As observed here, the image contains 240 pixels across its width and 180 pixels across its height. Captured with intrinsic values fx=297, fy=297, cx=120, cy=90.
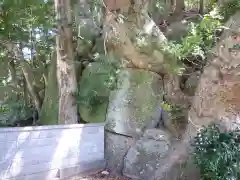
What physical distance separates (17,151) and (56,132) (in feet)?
2.42

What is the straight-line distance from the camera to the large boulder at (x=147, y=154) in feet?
17.1

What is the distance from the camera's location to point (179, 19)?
24.7 ft

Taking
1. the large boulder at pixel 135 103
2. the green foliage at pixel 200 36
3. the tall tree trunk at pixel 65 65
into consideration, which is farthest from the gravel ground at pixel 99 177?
the green foliage at pixel 200 36

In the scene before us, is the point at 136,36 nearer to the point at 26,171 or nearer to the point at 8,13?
the point at 26,171

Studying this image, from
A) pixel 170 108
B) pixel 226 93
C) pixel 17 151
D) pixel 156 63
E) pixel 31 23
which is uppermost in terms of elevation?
pixel 31 23

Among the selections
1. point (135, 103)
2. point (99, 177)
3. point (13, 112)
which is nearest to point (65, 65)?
point (135, 103)

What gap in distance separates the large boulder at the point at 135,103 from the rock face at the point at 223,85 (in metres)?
1.06

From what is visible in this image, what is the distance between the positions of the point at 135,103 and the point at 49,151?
1.95 m

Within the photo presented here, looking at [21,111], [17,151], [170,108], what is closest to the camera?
[17,151]

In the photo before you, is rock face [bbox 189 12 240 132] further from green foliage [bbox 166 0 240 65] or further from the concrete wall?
the concrete wall

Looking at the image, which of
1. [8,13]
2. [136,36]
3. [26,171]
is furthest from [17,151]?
[8,13]

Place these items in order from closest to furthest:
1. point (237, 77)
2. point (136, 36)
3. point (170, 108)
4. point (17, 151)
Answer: point (17, 151) < point (237, 77) < point (136, 36) < point (170, 108)

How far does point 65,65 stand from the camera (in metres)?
6.21

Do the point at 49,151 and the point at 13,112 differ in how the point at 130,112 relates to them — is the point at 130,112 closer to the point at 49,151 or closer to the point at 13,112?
the point at 49,151
